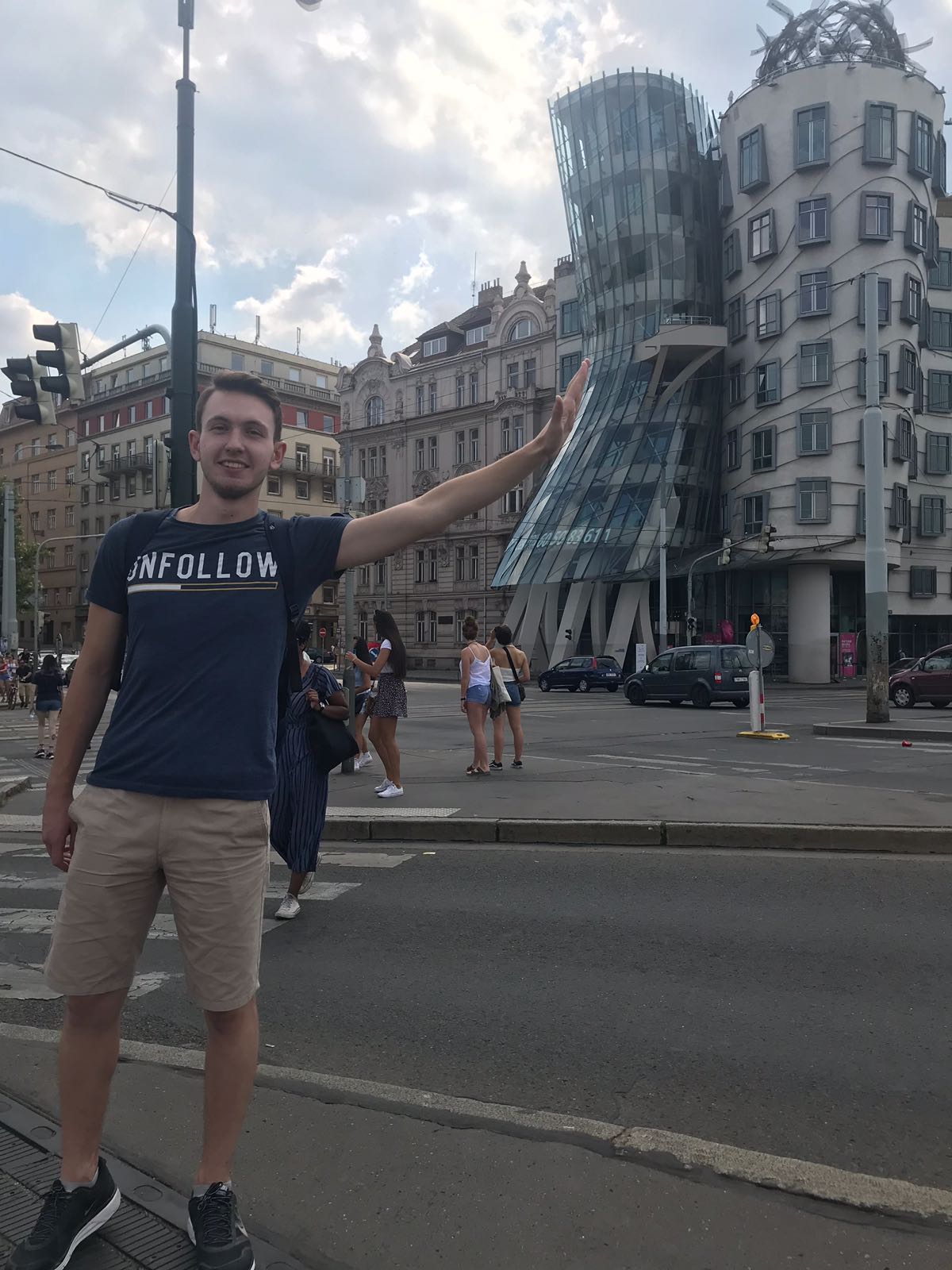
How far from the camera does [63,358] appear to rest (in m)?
12.5

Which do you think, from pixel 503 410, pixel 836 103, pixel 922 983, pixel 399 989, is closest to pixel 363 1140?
pixel 399 989

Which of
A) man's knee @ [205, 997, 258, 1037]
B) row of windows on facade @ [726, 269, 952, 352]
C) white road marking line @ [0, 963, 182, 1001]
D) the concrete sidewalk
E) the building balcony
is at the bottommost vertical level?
white road marking line @ [0, 963, 182, 1001]

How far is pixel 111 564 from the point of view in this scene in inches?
102

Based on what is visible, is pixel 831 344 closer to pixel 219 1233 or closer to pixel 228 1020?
pixel 228 1020

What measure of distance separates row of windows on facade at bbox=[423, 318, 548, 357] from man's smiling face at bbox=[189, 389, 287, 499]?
5689cm

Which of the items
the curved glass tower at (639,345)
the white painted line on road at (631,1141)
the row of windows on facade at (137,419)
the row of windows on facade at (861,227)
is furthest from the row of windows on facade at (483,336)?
the white painted line on road at (631,1141)

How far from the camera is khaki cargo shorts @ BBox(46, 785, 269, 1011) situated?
243 centimetres

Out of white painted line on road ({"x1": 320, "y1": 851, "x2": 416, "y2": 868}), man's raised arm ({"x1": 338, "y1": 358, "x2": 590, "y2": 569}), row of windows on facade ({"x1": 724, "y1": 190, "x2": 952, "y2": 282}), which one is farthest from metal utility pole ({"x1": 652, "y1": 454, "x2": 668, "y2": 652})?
man's raised arm ({"x1": 338, "y1": 358, "x2": 590, "y2": 569})

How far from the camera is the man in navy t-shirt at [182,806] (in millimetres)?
2430

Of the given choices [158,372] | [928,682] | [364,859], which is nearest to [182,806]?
[364,859]

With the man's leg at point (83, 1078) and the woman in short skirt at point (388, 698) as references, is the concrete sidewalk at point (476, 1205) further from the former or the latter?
the woman in short skirt at point (388, 698)

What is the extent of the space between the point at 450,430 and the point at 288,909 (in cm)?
5948

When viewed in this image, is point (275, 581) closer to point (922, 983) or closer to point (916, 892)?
point (922, 983)

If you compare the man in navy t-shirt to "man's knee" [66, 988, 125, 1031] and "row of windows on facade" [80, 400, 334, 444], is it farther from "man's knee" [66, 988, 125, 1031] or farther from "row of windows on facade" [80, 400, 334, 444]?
"row of windows on facade" [80, 400, 334, 444]
